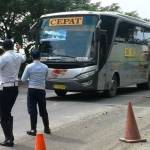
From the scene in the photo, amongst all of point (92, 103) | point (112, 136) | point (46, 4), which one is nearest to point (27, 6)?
point (46, 4)

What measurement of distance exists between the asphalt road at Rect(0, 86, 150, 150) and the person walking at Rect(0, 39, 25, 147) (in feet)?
2.56

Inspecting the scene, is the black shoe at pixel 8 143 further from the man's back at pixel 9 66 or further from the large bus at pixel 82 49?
the large bus at pixel 82 49

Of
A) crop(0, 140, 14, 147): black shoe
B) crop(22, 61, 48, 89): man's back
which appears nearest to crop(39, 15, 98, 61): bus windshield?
crop(22, 61, 48, 89): man's back

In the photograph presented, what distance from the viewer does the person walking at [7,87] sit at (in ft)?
33.3

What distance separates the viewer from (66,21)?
65.0ft

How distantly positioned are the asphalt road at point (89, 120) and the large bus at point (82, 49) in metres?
0.61

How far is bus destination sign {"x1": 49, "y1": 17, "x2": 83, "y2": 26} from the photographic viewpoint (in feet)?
64.1

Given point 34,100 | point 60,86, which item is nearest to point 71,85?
point 60,86

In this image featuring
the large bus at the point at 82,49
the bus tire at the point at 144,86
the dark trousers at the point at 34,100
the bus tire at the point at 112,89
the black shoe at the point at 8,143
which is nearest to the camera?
the black shoe at the point at 8,143

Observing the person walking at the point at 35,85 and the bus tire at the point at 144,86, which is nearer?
the person walking at the point at 35,85

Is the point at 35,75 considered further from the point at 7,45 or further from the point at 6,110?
the point at 6,110

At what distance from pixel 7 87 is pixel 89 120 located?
13.3 ft

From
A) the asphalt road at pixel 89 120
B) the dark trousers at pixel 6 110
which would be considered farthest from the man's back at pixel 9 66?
the asphalt road at pixel 89 120

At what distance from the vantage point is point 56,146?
1020 centimetres
